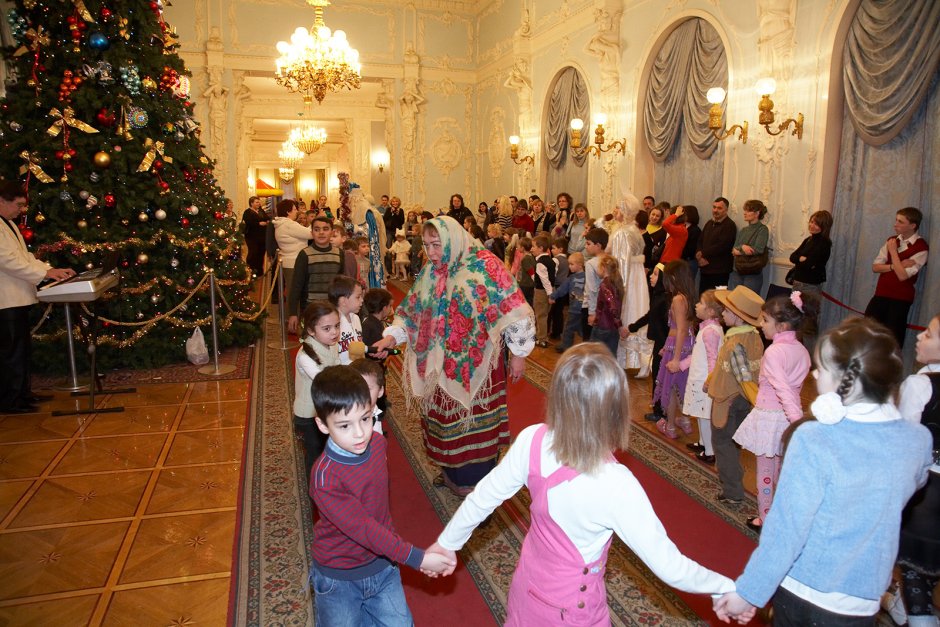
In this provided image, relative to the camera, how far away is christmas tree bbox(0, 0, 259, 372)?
6.70 m

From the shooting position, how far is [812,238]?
714 centimetres

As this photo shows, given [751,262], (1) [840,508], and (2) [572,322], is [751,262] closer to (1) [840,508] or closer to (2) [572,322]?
(2) [572,322]

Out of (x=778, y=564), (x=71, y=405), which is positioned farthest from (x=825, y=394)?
(x=71, y=405)

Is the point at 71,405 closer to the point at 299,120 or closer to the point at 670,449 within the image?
the point at 670,449

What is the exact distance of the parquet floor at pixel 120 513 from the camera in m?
3.26

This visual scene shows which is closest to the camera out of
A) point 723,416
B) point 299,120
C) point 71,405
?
point 723,416

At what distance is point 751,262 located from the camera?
7.92 meters

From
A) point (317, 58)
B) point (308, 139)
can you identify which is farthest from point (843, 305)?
point (308, 139)

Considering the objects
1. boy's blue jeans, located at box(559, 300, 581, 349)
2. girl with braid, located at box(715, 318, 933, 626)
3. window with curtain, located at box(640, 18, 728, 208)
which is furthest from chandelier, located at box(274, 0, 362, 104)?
girl with braid, located at box(715, 318, 933, 626)

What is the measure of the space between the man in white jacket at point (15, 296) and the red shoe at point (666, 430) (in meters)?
5.40

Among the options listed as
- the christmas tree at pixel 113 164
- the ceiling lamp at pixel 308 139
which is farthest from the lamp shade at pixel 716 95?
the ceiling lamp at pixel 308 139

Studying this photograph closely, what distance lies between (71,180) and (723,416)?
21.6ft

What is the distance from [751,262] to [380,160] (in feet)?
48.2

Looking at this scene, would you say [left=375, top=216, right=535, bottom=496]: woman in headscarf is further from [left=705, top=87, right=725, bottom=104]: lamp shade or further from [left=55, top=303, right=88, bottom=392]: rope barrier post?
[left=705, top=87, right=725, bottom=104]: lamp shade
